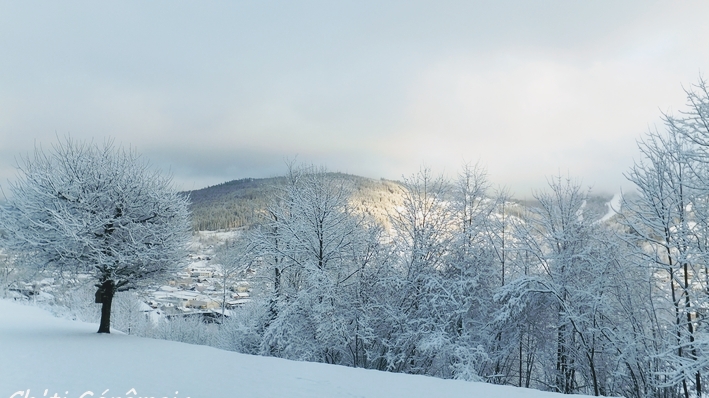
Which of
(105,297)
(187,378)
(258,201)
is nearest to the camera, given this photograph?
(187,378)

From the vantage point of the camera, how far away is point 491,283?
1784 cm

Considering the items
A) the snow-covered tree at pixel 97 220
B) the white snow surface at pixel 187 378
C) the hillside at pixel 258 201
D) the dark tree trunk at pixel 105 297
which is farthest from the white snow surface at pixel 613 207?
the dark tree trunk at pixel 105 297

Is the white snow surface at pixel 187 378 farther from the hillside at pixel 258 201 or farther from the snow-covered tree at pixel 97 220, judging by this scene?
the hillside at pixel 258 201

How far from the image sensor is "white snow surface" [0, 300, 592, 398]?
8.12 meters

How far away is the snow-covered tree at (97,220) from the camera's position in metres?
14.3

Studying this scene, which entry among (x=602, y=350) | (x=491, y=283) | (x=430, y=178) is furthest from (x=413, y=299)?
(x=602, y=350)

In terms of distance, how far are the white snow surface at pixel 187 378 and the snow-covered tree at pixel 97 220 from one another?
318 cm

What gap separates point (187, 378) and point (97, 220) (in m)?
8.35

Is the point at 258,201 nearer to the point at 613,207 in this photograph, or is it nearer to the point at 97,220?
the point at 97,220

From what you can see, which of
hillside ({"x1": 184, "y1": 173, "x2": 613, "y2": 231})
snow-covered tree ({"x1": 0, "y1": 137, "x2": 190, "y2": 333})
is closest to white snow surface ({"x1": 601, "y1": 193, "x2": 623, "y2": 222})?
hillside ({"x1": 184, "y1": 173, "x2": 613, "y2": 231})

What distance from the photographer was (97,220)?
47.8 ft

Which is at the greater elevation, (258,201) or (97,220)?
(258,201)

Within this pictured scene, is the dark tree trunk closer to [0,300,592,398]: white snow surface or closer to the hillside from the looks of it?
[0,300,592,398]: white snow surface

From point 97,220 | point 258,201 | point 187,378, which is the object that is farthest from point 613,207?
point 258,201
